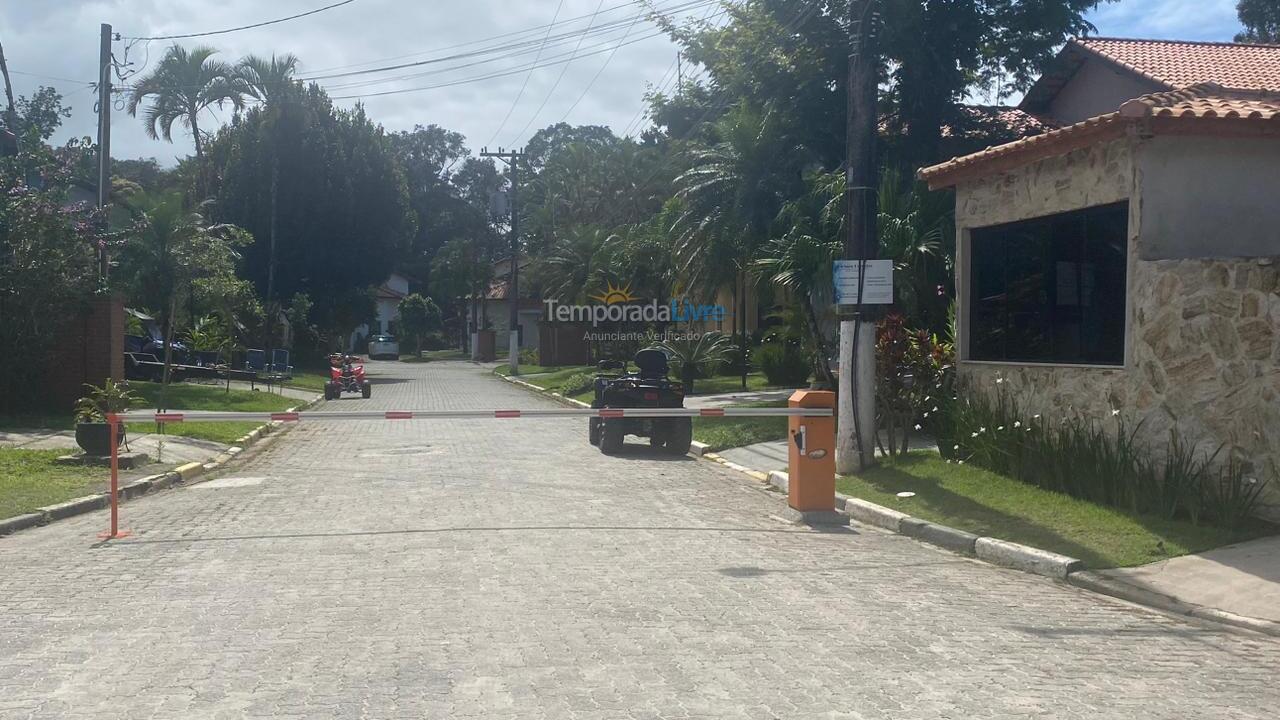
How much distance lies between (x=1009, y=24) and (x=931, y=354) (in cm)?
1263

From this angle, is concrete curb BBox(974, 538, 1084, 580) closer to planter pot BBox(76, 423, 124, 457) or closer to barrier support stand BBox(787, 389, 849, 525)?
barrier support stand BBox(787, 389, 849, 525)

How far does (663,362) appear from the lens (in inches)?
719

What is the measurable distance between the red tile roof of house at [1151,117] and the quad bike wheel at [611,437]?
21.5 ft

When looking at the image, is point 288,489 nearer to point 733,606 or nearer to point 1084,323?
point 733,606

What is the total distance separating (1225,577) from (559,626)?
522 centimetres

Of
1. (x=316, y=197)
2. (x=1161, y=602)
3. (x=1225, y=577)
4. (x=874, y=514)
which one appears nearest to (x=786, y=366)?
(x=874, y=514)

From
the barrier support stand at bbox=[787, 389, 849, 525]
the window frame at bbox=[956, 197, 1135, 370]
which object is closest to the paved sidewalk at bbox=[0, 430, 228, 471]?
the barrier support stand at bbox=[787, 389, 849, 525]

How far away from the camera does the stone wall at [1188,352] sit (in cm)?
998

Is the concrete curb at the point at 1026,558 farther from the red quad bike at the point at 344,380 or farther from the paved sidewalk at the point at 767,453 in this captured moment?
the red quad bike at the point at 344,380

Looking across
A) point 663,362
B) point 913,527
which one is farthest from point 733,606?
point 663,362

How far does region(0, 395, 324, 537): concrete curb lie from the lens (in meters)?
10.9

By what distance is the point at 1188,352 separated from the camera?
10.5 meters

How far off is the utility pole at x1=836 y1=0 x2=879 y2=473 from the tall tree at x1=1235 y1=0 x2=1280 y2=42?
37.8 m

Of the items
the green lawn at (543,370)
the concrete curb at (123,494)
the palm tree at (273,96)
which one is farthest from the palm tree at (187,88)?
the concrete curb at (123,494)
